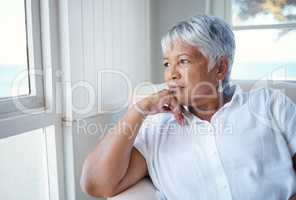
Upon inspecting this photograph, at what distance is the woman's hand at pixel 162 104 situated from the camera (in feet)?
3.99

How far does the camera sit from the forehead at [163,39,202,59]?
1179 mm

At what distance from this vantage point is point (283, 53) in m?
2.05

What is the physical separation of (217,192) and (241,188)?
0.30 feet

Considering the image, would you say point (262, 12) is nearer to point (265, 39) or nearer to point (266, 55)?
point (265, 39)

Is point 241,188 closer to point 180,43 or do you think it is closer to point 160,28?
point 180,43

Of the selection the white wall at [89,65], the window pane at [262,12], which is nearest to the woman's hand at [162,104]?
the white wall at [89,65]

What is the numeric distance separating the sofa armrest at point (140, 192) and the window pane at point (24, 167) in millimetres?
517

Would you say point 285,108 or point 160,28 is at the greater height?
point 160,28

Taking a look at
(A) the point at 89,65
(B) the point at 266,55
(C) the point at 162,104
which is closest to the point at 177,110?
(C) the point at 162,104

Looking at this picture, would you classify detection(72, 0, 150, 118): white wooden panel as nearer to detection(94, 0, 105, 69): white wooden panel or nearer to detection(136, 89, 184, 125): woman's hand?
detection(94, 0, 105, 69): white wooden panel

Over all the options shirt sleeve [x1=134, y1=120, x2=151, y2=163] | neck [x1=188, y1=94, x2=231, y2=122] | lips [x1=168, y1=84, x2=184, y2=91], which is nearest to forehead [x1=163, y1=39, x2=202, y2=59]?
lips [x1=168, y1=84, x2=184, y2=91]

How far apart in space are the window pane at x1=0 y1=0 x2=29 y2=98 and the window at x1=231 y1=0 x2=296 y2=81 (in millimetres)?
1446

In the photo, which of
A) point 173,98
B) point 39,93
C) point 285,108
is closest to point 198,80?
point 173,98

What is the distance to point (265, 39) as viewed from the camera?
2.10 m
